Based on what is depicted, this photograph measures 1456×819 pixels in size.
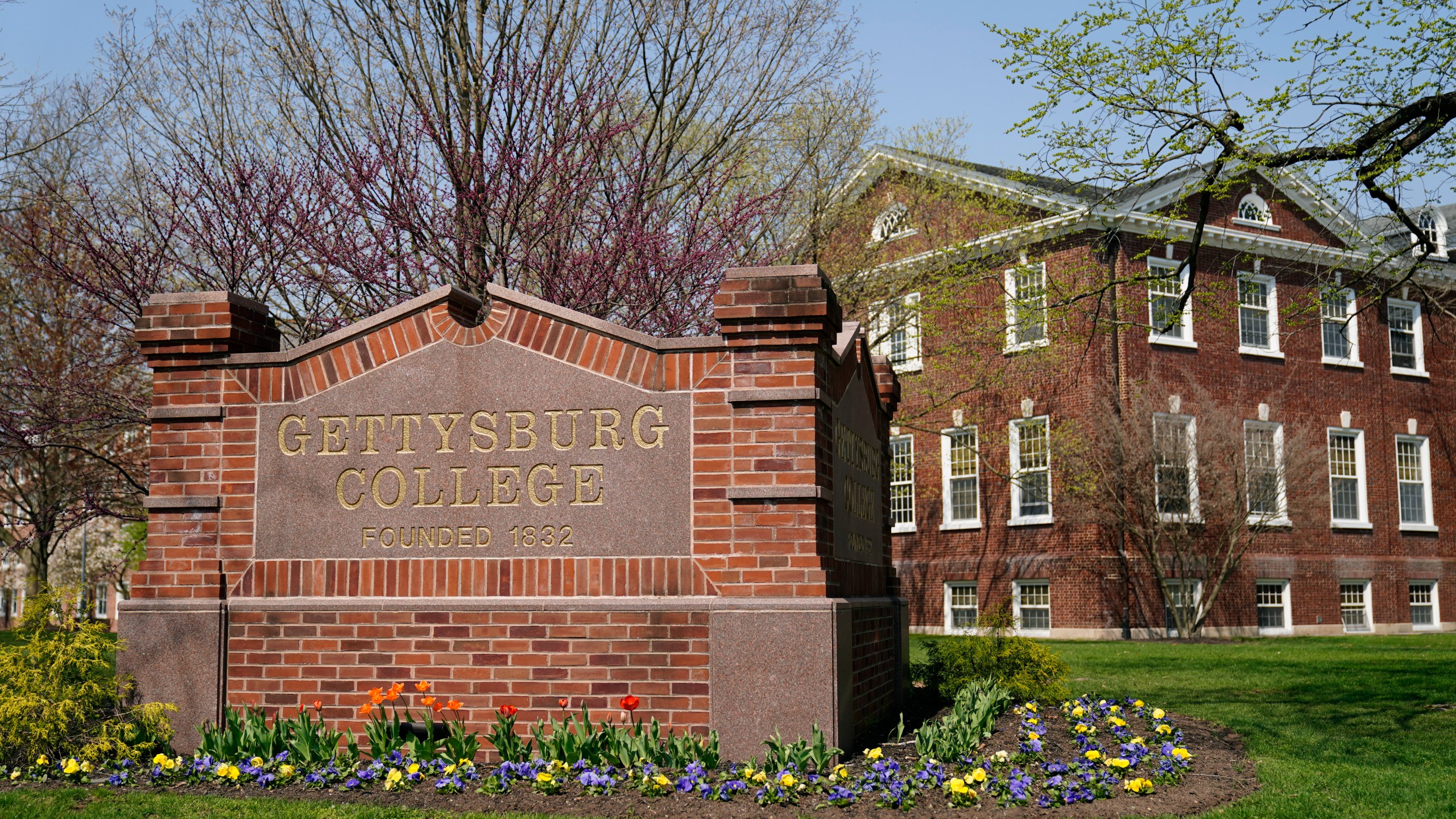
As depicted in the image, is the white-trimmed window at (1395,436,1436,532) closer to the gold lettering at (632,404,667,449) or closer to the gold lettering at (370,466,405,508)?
the gold lettering at (632,404,667,449)

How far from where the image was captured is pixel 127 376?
661 inches

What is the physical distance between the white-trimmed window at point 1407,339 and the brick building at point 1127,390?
6cm

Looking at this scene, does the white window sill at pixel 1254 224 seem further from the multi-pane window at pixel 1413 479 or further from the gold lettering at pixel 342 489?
the gold lettering at pixel 342 489

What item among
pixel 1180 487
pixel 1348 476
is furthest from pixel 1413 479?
pixel 1180 487

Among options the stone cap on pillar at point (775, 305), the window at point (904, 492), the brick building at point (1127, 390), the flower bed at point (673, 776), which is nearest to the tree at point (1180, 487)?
the brick building at point (1127, 390)

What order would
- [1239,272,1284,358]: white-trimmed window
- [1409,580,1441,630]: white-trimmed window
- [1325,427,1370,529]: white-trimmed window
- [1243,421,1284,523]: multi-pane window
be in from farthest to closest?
[1409,580,1441,630]: white-trimmed window → [1325,427,1370,529]: white-trimmed window → [1239,272,1284,358]: white-trimmed window → [1243,421,1284,523]: multi-pane window

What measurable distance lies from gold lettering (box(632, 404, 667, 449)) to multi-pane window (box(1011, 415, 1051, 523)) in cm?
1815

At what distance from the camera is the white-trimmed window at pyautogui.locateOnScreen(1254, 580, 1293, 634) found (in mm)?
25828

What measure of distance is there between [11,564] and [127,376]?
37806mm

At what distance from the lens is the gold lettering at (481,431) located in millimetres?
7715

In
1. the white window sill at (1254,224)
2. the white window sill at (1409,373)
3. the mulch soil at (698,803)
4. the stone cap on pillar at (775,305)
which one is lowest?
the mulch soil at (698,803)

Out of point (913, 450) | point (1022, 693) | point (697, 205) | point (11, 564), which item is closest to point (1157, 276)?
point (1022, 693)

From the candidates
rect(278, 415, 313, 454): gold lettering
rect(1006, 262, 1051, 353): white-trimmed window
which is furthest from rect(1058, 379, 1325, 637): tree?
rect(278, 415, 313, 454): gold lettering

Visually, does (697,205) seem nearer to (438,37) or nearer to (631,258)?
(631,258)
